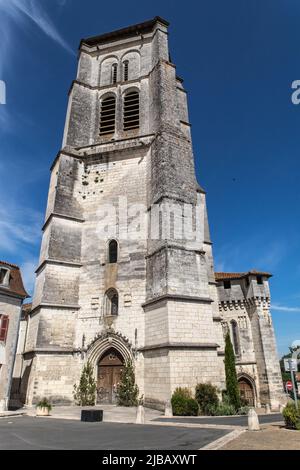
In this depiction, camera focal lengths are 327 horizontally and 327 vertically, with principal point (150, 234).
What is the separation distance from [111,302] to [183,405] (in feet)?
19.9

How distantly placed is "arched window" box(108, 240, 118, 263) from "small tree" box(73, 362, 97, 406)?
499 centimetres

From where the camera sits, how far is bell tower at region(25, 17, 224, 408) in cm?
1312

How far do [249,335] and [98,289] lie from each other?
42.8ft

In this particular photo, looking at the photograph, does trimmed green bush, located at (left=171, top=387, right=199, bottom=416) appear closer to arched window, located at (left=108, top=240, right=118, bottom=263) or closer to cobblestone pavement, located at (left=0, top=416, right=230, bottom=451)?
cobblestone pavement, located at (left=0, top=416, right=230, bottom=451)

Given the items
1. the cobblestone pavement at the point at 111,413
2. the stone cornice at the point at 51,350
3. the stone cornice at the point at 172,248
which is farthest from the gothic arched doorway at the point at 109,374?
the stone cornice at the point at 172,248

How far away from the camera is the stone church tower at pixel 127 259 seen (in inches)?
517

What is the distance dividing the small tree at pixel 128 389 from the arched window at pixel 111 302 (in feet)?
8.26

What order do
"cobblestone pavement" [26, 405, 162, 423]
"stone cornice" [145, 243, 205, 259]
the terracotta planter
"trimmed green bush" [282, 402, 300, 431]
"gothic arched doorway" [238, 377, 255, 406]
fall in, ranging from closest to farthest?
"trimmed green bush" [282, 402, 300, 431] → "cobblestone pavement" [26, 405, 162, 423] → the terracotta planter → "stone cornice" [145, 243, 205, 259] → "gothic arched doorway" [238, 377, 255, 406]

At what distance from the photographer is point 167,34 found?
2309cm

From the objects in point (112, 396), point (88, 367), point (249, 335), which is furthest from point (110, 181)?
point (249, 335)

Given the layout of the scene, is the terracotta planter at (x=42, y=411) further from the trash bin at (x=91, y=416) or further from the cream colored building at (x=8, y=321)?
the trash bin at (x=91, y=416)

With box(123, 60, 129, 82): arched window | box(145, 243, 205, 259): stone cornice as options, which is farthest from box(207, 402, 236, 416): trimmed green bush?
box(123, 60, 129, 82): arched window

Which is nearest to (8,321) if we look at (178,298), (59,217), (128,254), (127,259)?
(59,217)
